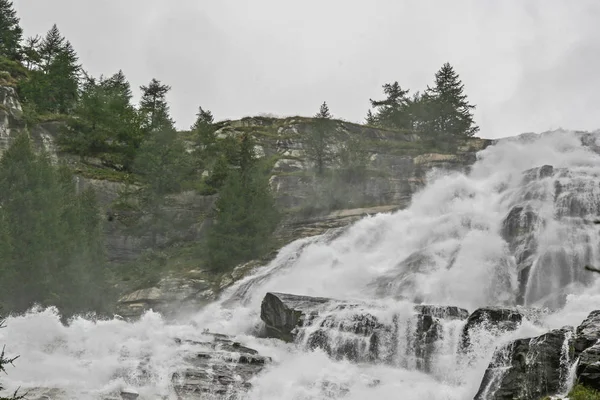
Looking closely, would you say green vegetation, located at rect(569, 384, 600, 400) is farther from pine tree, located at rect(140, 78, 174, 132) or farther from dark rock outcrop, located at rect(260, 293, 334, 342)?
pine tree, located at rect(140, 78, 174, 132)

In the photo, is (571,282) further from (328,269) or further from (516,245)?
(328,269)

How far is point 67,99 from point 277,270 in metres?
31.2

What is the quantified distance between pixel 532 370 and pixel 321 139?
1367 inches

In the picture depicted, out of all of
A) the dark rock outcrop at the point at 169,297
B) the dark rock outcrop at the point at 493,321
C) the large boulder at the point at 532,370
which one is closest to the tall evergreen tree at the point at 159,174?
the dark rock outcrop at the point at 169,297

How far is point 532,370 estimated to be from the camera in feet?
62.0

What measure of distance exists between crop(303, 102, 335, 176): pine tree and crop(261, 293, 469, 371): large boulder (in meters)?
23.8

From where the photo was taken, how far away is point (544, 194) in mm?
37469

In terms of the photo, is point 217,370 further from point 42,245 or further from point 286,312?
point 42,245

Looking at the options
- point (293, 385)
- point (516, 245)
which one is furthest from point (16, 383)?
point (516, 245)

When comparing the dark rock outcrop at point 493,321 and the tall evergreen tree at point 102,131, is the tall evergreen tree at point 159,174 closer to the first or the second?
the tall evergreen tree at point 102,131

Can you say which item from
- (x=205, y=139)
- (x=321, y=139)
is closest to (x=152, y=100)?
(x=205, y=139)

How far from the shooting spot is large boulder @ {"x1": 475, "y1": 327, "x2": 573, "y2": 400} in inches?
726

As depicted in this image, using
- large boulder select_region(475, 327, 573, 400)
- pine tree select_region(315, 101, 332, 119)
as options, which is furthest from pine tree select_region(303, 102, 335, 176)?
large boulder select_region(475, 327, 573, 400)

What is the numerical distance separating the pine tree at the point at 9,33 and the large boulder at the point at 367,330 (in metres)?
48.4
